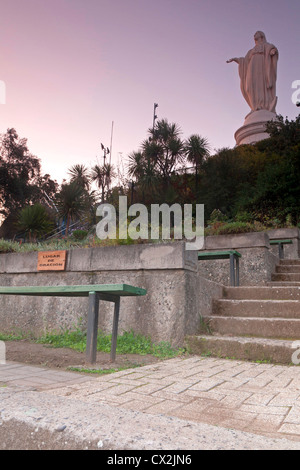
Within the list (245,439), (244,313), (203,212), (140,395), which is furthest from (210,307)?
(203,212)

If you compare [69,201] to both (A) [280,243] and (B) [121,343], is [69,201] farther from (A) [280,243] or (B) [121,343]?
(B) [121,343]

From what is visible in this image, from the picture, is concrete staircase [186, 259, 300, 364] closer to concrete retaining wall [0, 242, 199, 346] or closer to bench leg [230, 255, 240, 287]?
concrete retaining wall [0, 242, 199, 346]

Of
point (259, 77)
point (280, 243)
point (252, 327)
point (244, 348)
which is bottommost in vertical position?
point (244, 348)

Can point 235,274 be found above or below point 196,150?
below

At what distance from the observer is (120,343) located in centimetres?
415

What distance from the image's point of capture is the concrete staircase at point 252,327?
3.51 metres

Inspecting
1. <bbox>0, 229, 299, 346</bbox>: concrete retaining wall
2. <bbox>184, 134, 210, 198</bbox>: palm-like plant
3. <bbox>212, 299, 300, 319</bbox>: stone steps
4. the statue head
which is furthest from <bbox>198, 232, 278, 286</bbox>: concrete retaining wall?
the statue head

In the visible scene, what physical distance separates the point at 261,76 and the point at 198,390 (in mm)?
32663

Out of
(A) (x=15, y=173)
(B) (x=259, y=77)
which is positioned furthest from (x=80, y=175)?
(B) (x=259, y=77)

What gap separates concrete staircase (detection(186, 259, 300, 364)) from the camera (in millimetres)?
3507

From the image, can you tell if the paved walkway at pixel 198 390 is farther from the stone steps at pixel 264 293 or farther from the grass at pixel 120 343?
the stone steps at pixel 264 293

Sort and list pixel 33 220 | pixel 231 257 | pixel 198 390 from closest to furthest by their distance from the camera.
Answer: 1. pixel 198 390
2. pixel 231 257
3. pixel 33 220

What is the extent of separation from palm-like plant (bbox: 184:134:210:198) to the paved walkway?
19.9 m

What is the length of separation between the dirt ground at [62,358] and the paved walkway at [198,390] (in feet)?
0.71
